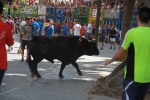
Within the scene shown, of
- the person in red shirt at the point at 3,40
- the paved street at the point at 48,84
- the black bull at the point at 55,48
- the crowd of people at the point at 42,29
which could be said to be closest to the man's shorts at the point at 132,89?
the person in red shirt at the point at 3,40

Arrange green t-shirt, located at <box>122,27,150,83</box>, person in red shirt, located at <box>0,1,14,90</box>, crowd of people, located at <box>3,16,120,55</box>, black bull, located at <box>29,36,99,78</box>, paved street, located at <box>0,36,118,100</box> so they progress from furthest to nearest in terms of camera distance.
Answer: crowd of people, located at <box>3,16,120,55</box>
black bull, located at <box>29,36,99,78</box>
paved street, located at <box>0,36,118,100</box>
person in red shirt, located at <box>0,1,14,90</box>
green t-shirt, located at <box>122,27,150,83</box>

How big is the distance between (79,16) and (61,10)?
365cm

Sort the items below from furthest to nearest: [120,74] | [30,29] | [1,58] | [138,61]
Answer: [30,29] < [120,74] < [1,58] < [138,61]

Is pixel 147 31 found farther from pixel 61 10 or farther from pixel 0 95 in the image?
pixel 61 10

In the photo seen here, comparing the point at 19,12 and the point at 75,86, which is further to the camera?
the point at 19,12

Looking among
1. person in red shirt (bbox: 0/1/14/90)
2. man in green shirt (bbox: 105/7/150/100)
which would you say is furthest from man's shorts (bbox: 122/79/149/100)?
person in red shirt (bbox: 0/1/14/90)

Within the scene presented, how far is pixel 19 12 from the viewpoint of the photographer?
4303 cm

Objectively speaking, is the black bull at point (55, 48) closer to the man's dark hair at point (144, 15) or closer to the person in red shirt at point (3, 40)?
the person in red shirt at point (3, 40)

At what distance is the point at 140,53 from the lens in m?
4.96

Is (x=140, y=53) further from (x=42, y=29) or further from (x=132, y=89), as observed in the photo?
(x=42, y=29)

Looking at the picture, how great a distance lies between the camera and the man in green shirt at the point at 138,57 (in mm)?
4949

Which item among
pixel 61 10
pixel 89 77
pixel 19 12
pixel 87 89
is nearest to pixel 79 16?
pixel 61 10

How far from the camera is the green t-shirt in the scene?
4.95 meters

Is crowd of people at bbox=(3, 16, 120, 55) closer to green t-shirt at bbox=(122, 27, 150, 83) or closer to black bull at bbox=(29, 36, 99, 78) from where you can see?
black bull at bbox=(29, 36, 99, 78)
